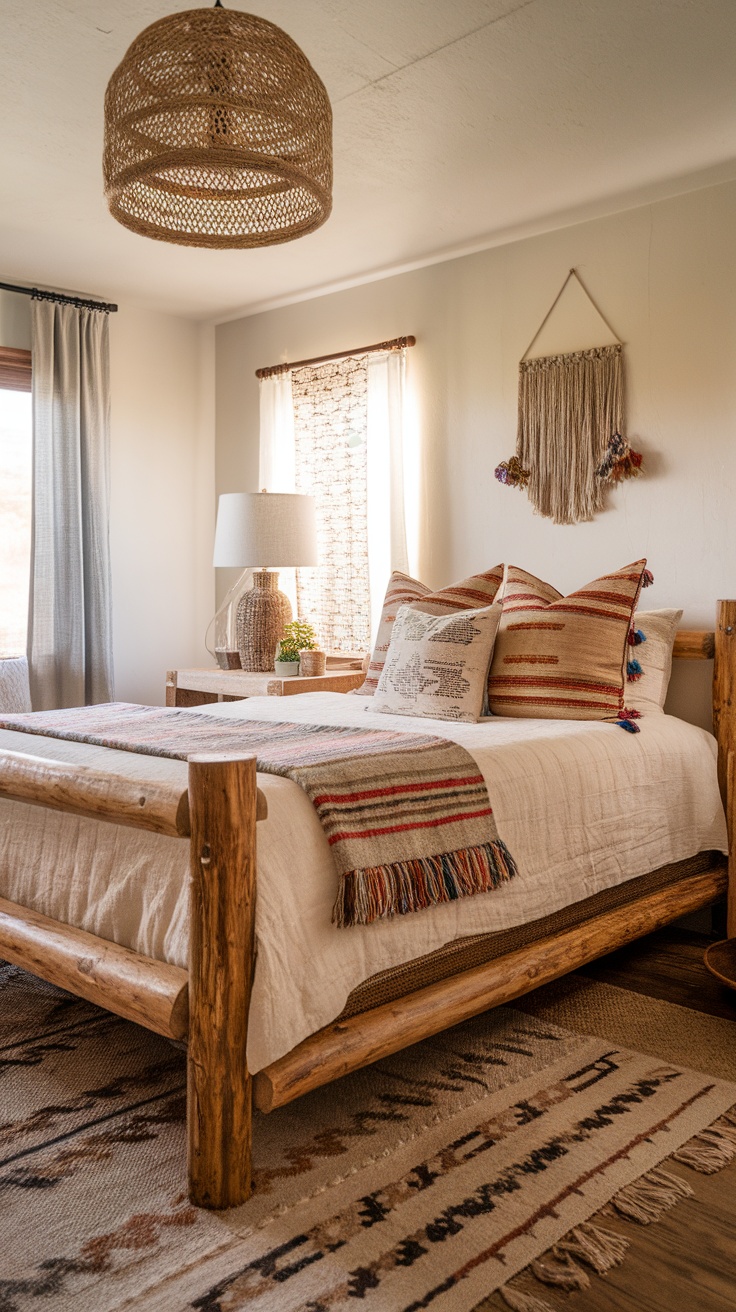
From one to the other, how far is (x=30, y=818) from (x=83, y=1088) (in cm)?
59

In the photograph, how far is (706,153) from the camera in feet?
10.6

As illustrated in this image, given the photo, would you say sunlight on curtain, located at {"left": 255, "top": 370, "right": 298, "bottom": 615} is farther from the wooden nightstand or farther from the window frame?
the window frame

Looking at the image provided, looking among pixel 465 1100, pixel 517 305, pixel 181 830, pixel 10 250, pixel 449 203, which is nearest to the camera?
pixel 181 830

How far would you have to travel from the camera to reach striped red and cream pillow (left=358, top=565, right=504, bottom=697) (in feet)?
11.6

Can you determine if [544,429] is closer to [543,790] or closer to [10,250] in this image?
[543,790]

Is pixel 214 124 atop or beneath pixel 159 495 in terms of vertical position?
atop

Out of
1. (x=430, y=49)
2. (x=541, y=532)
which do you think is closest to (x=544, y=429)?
(x=541, y=532)

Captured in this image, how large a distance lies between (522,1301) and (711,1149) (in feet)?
1.98

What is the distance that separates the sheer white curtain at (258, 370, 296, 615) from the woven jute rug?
2921 millimetres

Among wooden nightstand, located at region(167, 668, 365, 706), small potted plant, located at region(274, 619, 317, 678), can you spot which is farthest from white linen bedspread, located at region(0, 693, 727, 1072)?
small potted plant, located at region(274, 619, 317, 678)

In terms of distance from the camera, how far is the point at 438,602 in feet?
11.7

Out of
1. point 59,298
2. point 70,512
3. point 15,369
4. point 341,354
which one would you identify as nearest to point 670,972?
point 341,354

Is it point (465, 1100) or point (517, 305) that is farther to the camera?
point (517, 305)

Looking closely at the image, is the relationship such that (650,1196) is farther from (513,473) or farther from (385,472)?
(385,472)
